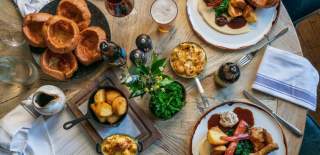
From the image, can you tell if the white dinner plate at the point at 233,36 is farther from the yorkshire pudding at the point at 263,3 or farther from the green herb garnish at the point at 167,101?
the green herb garnish at the point at 167,101

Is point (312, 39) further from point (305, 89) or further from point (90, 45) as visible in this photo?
point (90, 45)

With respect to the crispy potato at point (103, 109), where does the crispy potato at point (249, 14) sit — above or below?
above

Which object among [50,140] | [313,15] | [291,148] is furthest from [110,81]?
[313,15]

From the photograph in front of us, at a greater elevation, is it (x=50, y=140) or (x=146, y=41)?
(x=146, y=41)

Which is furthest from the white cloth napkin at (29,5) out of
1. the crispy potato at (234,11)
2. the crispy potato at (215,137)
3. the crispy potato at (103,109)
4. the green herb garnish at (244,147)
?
the green herb garnish at (244,147)

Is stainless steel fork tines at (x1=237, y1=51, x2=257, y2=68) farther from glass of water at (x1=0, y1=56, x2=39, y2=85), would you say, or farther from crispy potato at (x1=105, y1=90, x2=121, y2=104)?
glass of water at (x1=0, y1=56, x2=39, y2=85)

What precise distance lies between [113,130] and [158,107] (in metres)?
0.20

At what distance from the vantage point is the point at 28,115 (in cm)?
163

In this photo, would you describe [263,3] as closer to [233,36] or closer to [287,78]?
[233,36]

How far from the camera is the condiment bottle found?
1596mm

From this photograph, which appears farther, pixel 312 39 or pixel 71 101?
pixel 312 39

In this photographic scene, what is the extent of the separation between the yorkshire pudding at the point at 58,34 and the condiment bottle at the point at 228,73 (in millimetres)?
568

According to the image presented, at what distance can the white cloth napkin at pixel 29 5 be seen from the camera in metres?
1.69

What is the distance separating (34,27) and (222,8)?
761 millimetres
